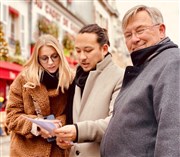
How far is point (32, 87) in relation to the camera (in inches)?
95.3

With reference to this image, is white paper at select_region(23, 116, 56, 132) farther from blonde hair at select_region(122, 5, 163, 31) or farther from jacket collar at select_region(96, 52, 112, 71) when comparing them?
blonde hair at select_region(122, 5, 163, 31)

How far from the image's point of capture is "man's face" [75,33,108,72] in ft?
7.18

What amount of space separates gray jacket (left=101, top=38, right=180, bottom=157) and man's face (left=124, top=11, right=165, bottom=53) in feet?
0.17

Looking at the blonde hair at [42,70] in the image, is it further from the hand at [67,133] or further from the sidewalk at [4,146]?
the sidewalk at [4,146]

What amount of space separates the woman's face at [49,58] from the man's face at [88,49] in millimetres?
312

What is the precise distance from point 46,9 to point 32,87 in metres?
15.8

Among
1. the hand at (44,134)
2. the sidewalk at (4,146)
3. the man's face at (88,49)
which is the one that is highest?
the man's face at (88,49)

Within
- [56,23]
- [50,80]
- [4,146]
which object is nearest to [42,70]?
[50,80]

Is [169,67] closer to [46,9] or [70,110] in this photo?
[70,110]

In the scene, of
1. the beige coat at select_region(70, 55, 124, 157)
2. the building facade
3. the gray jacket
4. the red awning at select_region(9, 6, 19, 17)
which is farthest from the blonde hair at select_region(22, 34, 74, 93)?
the red awning at select_region(9, 6, 19, 17)

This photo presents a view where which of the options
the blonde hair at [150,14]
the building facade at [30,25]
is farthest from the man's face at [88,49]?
the building facade at [30,25]

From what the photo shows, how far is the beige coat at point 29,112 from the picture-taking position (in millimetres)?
2445

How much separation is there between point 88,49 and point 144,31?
644 mm

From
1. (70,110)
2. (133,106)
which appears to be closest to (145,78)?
(133,106)
